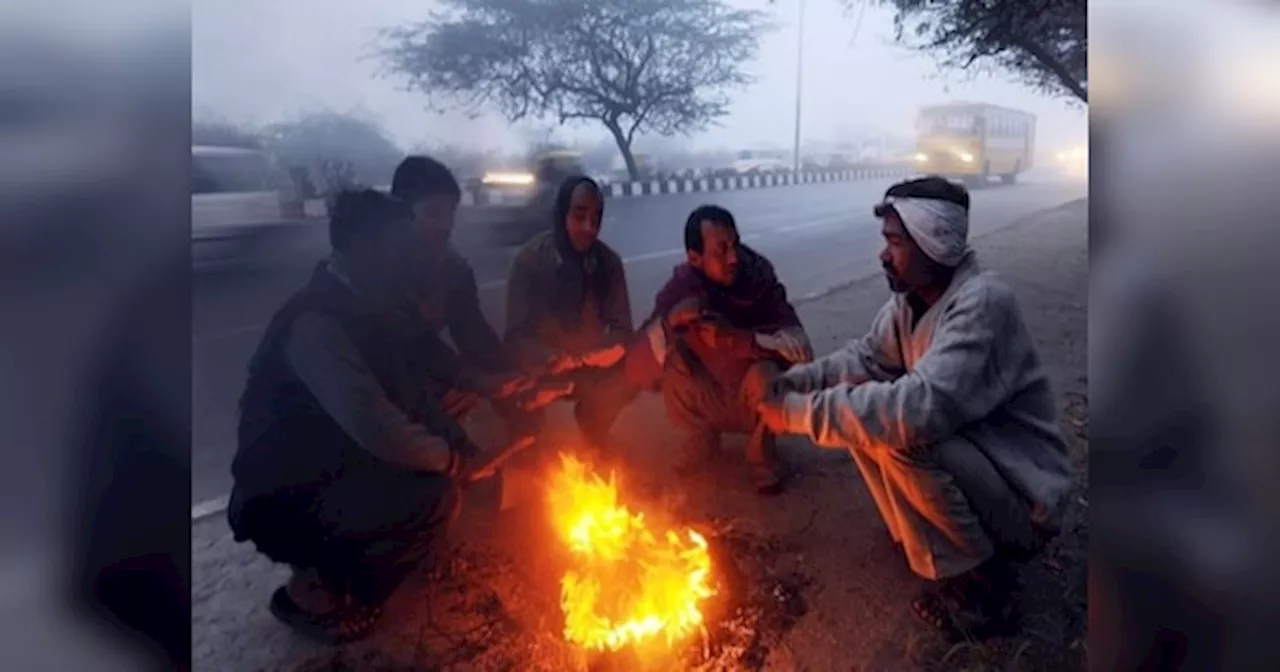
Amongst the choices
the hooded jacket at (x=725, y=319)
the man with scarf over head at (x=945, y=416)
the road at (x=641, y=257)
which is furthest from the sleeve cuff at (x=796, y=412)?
the road at (x=641, y=257)

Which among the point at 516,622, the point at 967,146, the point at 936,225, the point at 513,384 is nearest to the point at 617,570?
the point at 516,622

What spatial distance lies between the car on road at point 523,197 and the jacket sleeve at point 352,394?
0.41 meters

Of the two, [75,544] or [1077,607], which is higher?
[75,544]

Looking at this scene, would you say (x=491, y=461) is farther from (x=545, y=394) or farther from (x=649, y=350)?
(x=649, y=350)

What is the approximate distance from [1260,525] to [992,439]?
0.73 metres

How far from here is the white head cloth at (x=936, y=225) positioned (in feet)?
6.06

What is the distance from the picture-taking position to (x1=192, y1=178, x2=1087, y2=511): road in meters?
1.77

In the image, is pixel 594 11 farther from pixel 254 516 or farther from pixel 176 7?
pixel 254 516

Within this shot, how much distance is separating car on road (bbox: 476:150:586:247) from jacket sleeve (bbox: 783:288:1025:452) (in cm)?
78

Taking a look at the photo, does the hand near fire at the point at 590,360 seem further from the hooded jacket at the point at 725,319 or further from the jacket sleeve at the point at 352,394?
the jacket sleeve at the point at 352,394

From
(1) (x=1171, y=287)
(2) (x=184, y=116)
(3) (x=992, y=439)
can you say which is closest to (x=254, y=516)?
(2) (x=184, y=116)

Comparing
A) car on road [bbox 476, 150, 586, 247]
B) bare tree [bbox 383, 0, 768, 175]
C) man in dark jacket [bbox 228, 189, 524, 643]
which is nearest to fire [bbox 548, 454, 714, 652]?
man in dark jacket [bbox 228, 189, 524, 643]

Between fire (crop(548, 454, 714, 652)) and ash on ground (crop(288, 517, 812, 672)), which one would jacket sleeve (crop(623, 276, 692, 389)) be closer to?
fire (crop(548, 454, 714, 652))

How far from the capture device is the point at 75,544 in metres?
1.80
